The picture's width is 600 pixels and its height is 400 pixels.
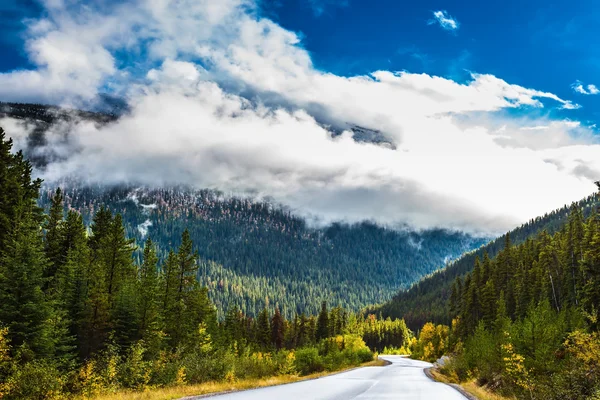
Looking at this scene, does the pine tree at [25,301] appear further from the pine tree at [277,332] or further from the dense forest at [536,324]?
the pine tree at [277,332]

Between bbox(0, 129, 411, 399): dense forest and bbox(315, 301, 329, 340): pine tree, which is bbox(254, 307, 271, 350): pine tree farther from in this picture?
bbox(0, 129, 411, 399): dense forest

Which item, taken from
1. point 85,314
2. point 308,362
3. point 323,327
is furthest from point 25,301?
point 323,327

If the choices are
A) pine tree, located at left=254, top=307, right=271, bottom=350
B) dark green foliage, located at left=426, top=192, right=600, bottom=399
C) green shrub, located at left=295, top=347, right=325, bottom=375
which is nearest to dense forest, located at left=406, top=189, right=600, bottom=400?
dark green foliage, located at left=426, top=192, right=600, bottom=399

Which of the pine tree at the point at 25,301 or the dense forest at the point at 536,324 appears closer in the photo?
the dense forest at the point at 536,324

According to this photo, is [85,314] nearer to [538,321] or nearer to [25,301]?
[25,301]

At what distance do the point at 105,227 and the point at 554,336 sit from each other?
1852 inches

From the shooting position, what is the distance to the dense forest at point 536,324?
20.5m

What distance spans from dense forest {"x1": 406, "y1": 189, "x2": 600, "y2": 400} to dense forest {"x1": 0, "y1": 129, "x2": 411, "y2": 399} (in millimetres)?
17481

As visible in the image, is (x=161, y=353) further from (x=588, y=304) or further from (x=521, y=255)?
(x=521, y=255)

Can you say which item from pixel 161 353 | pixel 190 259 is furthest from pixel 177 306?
pixel 161 353

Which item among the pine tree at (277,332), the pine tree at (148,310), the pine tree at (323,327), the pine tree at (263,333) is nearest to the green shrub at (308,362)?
the pine tree at (148,310)

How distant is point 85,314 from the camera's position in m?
36.0

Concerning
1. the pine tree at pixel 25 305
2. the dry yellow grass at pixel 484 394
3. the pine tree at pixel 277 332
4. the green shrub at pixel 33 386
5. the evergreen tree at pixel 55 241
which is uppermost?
the evergreen tree at pixel 55 241

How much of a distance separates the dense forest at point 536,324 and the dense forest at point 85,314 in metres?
17.5
